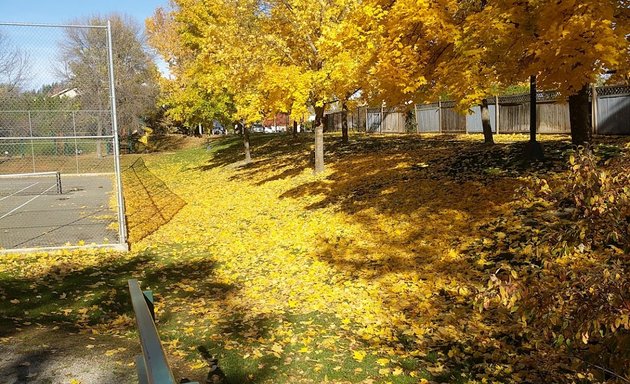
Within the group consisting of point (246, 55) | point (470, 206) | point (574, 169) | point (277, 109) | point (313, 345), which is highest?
point (246, 55)

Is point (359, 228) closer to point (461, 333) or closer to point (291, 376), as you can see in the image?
point (461, 333)

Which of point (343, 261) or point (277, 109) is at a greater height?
point (277, 109)

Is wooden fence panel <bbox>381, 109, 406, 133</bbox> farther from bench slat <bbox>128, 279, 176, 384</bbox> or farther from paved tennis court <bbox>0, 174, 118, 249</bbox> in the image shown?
bench slat <bbox>128, 279, 176, 384</bbox>

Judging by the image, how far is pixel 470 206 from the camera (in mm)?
9758

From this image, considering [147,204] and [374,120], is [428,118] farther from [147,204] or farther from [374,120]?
[147,204]

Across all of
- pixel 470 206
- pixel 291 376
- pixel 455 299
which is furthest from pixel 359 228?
pixel 291 376

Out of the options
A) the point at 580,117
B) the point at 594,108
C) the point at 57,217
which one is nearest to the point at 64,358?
the point at 580,117

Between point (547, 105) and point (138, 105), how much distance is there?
1332 inches

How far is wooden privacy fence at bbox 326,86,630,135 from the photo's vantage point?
49.4ft

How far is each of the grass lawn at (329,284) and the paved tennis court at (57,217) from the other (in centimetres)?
157

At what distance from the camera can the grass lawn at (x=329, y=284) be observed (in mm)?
5082

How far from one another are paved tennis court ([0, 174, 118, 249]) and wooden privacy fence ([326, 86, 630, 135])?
9.17 metres

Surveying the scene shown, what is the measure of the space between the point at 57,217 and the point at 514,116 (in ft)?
58.2

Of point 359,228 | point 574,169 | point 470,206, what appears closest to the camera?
point 574,169
